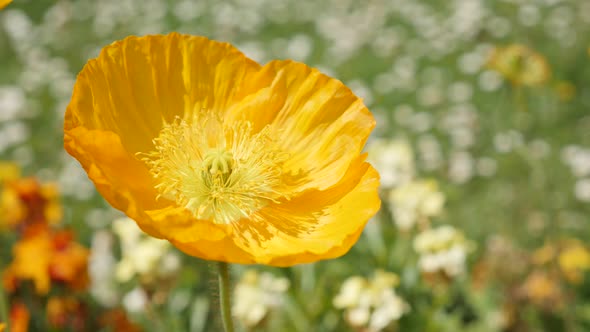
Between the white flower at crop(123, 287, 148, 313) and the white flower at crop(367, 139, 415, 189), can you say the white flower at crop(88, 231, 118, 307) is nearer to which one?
the white flower at crop(123, 287, 148, 313)

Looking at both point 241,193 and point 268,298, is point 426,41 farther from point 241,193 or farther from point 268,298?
point 241,193

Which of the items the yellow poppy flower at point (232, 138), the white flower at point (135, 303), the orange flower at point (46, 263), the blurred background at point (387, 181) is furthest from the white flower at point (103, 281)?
the yellow poppy flower at point (232, 138)

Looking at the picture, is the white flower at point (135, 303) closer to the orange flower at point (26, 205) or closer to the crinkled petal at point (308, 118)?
the orange flower at point (26, 205)

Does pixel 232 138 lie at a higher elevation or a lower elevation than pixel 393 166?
higher

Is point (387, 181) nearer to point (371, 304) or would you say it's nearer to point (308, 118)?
point (371, 304)

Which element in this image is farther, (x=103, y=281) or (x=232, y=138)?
(x=103, y=281)

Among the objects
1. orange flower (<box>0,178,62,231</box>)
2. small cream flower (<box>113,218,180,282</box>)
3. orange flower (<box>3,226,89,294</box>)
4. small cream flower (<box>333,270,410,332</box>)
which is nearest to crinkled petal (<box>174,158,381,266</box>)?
small cream flower (<box>333,270,410,332</box>)

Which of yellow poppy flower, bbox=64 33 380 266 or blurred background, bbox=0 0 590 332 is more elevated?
yellow poppy flower, bbox=64 33 380 266

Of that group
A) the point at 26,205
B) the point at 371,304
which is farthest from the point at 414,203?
the point at 26,205
